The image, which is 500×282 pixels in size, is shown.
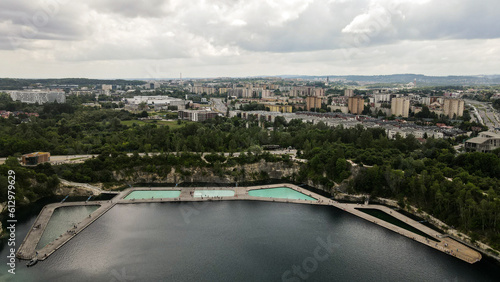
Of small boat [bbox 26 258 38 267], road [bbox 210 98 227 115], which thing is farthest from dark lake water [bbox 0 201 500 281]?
road [bbox 210 98 227 115]

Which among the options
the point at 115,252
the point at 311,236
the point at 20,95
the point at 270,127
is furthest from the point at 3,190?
the point at 20,95

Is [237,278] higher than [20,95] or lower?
lower

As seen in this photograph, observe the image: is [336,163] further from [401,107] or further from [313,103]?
[313,103]

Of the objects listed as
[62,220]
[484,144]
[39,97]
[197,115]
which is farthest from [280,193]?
[39,97]

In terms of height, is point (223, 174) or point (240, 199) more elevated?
point (223, 174)

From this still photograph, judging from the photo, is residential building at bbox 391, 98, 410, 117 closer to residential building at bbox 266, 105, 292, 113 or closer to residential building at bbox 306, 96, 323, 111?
residential building at bbox 306, 96, 323, 111

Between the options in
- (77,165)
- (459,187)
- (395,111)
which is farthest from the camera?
(395,111)

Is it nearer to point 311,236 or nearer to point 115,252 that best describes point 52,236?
point 115,252
